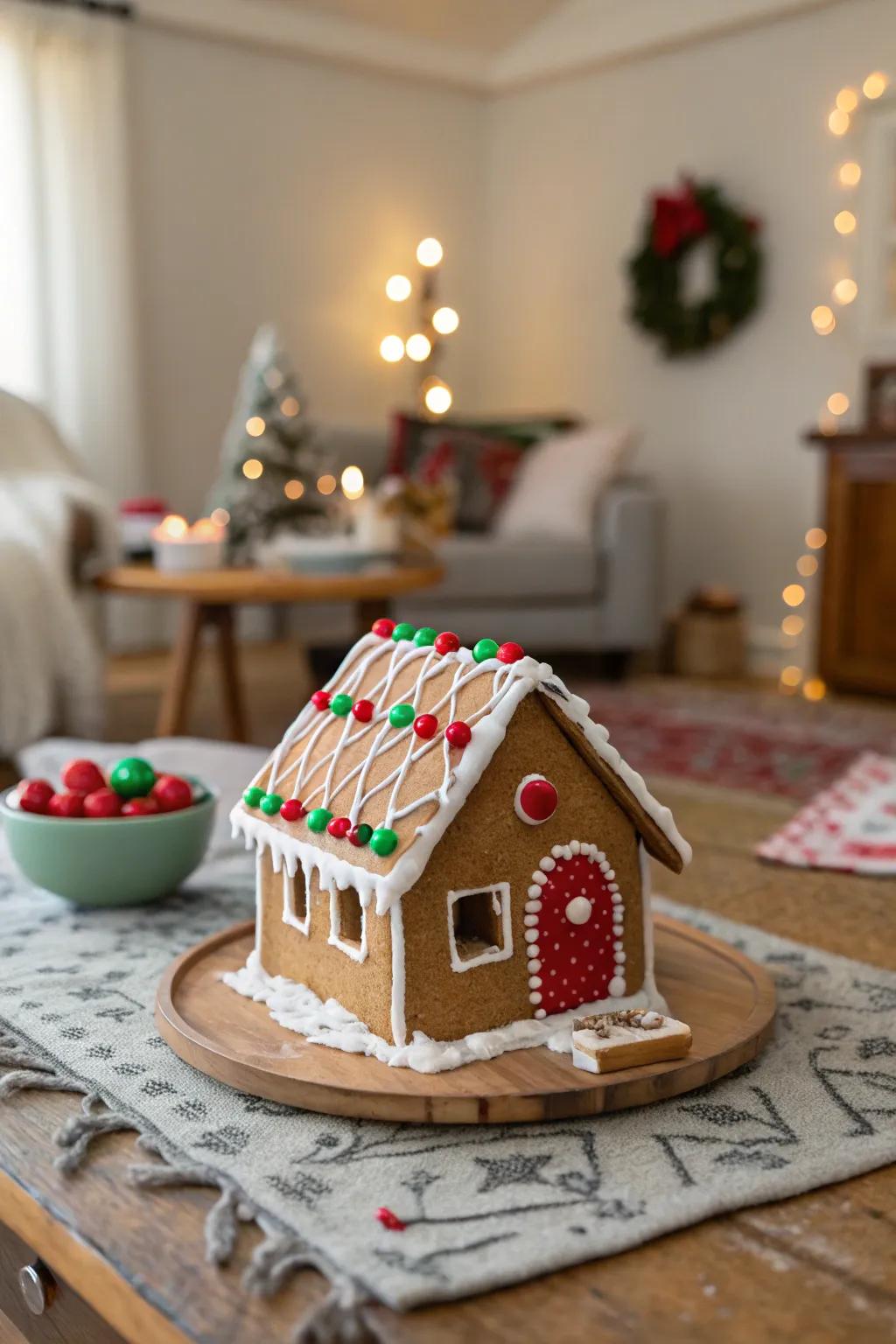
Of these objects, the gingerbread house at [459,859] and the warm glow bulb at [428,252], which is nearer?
the gingerbread house at [459,859]

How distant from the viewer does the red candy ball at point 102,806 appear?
5.59 ft

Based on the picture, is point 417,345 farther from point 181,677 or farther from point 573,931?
point 573,931

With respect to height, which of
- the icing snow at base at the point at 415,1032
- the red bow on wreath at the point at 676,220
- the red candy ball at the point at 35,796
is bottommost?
the icing snow at base at the point at 415,1032

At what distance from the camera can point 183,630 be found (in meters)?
2.96

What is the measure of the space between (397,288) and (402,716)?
443 cm

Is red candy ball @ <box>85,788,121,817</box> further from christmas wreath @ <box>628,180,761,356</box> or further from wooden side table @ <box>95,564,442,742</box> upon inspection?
christmas wreath @ <box>628,180,761,356</box>

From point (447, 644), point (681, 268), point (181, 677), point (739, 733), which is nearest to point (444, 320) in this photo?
point (681, 268)

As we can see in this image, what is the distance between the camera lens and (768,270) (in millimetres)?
4543

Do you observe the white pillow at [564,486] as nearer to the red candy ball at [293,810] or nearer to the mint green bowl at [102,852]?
the mint green bowl at [102,852]

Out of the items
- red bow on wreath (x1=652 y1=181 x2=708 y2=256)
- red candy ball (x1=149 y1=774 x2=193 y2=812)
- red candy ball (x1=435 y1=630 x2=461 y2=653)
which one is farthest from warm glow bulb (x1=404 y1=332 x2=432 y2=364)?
red candy ball (x1=435 y1=630 x2=461 y2=653)

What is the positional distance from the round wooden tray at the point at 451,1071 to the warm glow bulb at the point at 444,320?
446 centimetres

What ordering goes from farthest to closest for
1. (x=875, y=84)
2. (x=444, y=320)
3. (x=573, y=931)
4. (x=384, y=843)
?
(x=444, y=320), (x=875, y=84), (x=573, y=931), (x=384, y=843)

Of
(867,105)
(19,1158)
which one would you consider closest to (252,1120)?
(19,1158)

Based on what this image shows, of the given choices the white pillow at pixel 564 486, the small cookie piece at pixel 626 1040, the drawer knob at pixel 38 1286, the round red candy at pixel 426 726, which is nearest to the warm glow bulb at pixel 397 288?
the white pillow at pixel 564 486
